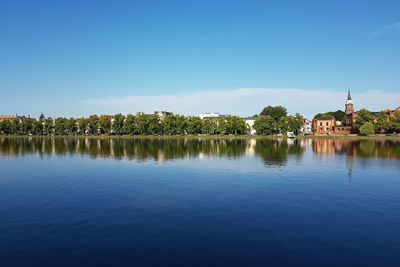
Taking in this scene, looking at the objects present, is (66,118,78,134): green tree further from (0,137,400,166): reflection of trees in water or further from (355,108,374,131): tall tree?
(355,108,374,131): tall tree

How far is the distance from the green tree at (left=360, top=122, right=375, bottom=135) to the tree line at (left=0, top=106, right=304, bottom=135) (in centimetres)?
2915

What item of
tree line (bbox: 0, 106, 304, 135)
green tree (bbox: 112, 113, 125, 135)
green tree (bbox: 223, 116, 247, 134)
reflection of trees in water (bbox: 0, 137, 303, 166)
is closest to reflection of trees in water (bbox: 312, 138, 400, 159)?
reflection of trees in water (bbox: 0, 137, 303, 166)

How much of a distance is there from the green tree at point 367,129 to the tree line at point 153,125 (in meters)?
29.1

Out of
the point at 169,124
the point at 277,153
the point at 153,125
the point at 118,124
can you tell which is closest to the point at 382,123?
the point at 169,124

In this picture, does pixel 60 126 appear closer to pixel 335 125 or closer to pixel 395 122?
pixel 335 125

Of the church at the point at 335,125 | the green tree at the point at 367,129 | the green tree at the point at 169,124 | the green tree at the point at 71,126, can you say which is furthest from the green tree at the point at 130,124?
the green tree at the point at 367,129

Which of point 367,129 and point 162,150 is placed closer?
point 162,150

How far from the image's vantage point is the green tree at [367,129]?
149 m

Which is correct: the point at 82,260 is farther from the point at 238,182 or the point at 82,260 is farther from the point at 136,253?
the point at 238,182

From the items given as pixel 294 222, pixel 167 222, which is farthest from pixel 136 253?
pixel 294 222

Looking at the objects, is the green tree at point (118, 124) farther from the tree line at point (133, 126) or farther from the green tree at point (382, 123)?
the green tree at point (382, 123)

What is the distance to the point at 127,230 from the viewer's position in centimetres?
1938

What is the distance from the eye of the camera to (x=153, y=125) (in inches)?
6900

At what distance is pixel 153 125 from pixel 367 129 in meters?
103
